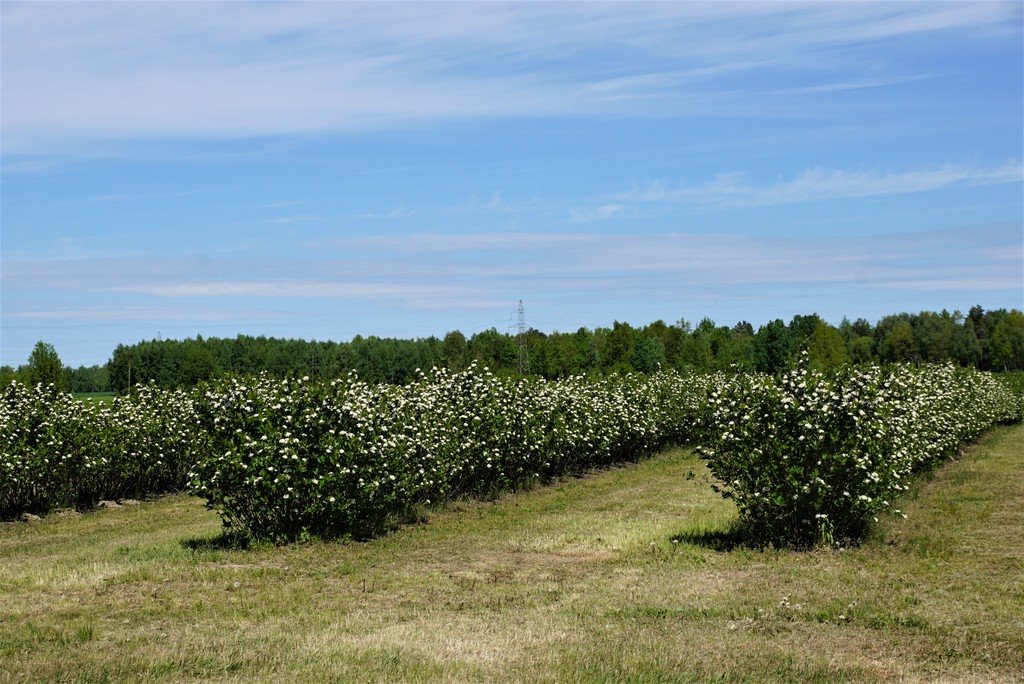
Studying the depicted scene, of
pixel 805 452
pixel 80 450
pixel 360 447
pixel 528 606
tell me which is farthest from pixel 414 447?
pixel 80 450

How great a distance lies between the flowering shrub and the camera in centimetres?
1208

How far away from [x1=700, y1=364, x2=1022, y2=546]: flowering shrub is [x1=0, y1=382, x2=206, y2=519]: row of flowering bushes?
956 cm

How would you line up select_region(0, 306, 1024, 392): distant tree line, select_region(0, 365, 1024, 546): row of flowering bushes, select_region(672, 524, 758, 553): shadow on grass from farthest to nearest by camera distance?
select_region(0, 306, 1024, 392): distant tree line, select_region(672, 524, 758, 553): shadow on grass, select_region(0, 365, 1024, 546): row of flowering bushes

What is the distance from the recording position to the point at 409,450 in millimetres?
14977

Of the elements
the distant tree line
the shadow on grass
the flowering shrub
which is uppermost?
the distant tree line

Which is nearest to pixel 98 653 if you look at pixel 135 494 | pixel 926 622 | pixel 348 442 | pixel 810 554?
pixel 348 442

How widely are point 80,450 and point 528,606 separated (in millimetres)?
13337

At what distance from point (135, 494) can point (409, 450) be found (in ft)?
33.7

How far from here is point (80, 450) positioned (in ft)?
64.3

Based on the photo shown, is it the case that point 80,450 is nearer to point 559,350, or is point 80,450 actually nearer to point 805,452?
point 805,452

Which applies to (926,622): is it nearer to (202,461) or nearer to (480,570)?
(480,570)

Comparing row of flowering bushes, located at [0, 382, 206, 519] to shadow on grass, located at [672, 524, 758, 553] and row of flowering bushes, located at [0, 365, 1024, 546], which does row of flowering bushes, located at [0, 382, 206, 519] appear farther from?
shadow on grass, located at [672, 524, 758, 553]

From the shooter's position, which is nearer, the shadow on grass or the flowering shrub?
the flowering shrub

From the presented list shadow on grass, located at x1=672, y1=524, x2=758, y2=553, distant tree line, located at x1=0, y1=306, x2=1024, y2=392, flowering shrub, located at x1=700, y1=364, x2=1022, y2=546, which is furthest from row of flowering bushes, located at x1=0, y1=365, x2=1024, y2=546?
distant tree line, located at x1=0, y1=306, x2=1024, y2=392
